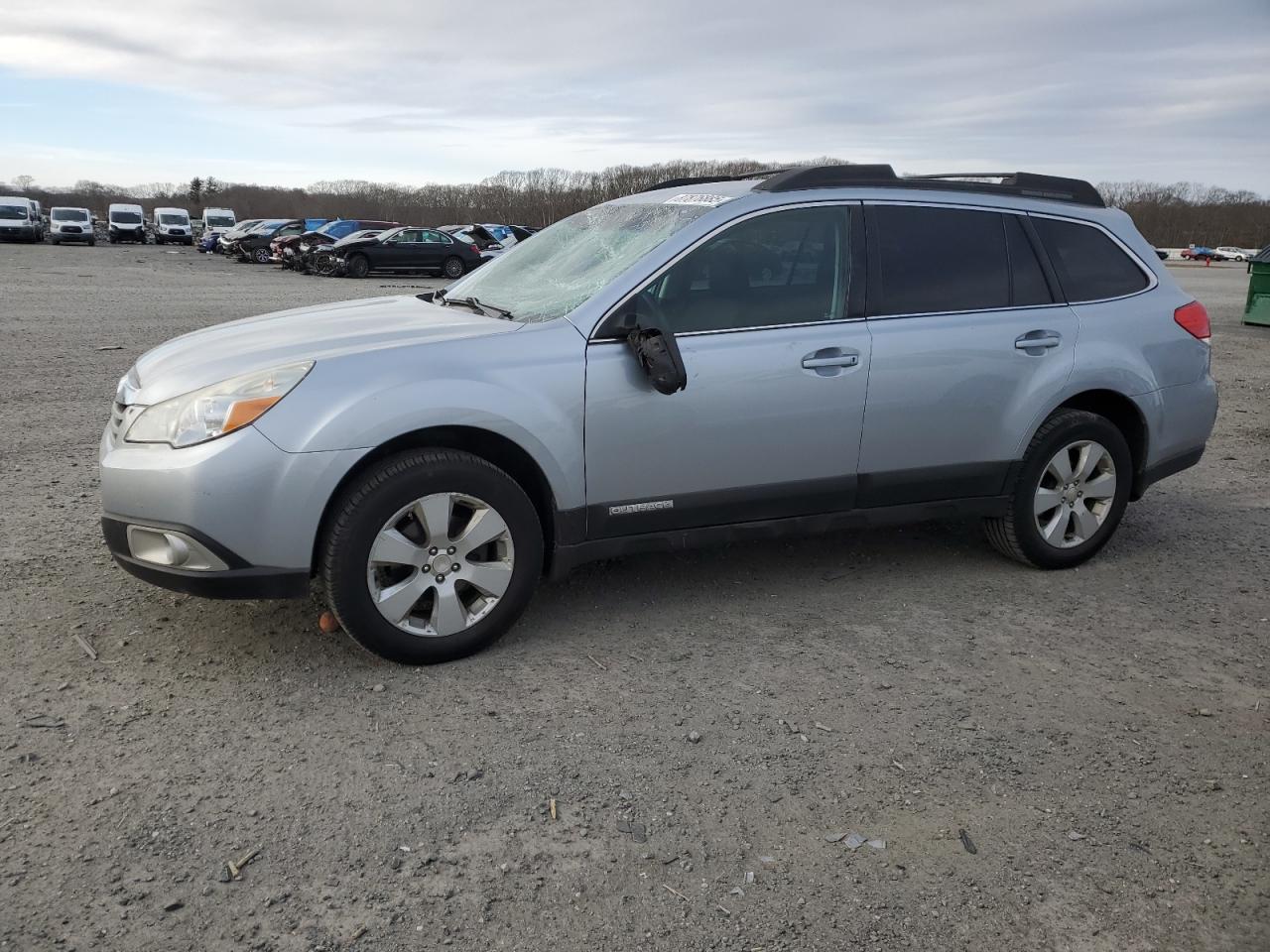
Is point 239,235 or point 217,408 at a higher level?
point 239,235

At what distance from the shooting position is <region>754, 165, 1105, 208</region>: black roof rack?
184 inches

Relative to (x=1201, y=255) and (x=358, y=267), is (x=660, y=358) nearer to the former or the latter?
(x=358, y=267)

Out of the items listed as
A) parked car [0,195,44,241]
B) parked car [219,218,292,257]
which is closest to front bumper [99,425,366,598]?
parked car [219,218,292,257]

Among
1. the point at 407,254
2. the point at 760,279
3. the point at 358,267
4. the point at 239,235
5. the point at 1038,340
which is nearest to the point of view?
the point at 760,279

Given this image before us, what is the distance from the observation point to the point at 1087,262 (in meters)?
5.21

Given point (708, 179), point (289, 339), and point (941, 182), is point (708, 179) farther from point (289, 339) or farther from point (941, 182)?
point (289, 339)

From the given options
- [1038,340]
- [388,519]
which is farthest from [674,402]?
[1038,340]

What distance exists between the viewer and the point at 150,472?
12.2 ft

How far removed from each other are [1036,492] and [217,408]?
355 cm

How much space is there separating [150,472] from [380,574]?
0.84 metres

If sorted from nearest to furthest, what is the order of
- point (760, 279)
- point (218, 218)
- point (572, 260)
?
point (760, 279) < point (572, 260) < point (218, 218)

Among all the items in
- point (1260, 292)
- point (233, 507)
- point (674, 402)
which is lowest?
point (233, 507)

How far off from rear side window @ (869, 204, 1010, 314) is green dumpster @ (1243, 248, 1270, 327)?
15.6 m

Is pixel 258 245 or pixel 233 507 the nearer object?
pixel 233 507
